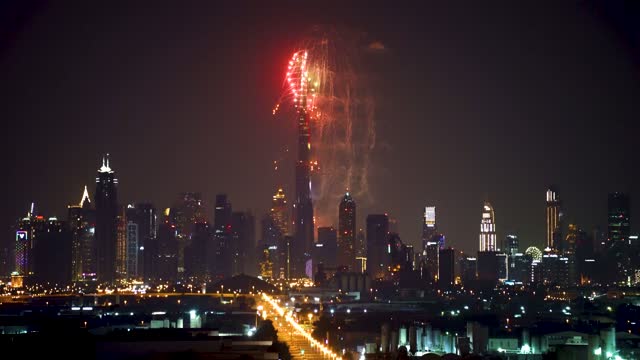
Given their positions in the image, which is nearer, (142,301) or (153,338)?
(153,338)

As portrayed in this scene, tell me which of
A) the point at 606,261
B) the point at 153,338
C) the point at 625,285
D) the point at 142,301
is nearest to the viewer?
the point at 153,338

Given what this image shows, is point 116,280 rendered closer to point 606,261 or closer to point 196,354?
point 606,261

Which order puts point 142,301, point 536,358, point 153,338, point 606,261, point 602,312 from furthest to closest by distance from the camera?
point 606,261, point 142,301, point 602,312, point 536,358, point 153,338

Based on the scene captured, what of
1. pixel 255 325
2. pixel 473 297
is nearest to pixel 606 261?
pixel 473 297

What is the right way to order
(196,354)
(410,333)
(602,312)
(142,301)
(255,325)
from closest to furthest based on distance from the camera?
1. (196,354)
2. (410,333)
3. (255,325)
4. (602,312)
5. (142,301)

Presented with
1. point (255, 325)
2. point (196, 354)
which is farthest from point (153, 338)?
point (255, 325)

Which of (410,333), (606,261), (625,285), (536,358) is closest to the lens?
(536,358)

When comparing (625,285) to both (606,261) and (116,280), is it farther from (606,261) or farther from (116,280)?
(116,280)

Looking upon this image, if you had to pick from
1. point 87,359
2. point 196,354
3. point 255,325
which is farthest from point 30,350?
point 255,325

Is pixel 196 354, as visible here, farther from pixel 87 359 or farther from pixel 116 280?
pixel 116 280

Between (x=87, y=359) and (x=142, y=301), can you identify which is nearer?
(x=87, y=359)
